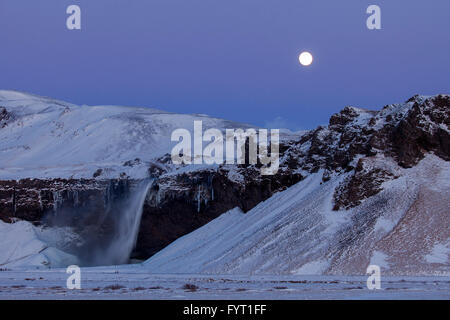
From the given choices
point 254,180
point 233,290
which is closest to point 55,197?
point 254,180

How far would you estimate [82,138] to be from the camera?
130 metres

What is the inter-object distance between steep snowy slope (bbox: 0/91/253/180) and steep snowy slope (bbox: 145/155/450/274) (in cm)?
3843

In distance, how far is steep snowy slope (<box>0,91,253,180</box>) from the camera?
99438 mm

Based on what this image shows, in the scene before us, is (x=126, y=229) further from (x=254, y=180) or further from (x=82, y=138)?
(x=82, y=138)

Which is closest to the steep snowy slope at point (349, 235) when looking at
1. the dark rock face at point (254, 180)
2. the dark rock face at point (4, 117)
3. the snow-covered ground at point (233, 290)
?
the dark rock face at point (254, 180)

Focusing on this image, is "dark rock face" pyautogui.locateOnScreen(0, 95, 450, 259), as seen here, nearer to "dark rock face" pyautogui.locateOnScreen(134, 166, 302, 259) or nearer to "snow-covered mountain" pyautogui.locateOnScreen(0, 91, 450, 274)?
"dark rock face" pyautogui.locateOnScreen(134, 166, 302, 259)

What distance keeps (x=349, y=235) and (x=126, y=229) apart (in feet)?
157

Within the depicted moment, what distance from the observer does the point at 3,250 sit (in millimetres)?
81000

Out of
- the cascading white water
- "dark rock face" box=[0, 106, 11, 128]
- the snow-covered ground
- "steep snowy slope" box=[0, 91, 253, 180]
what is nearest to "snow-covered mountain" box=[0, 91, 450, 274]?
"steep snowy slope" box=[0, 91, 253, 180]

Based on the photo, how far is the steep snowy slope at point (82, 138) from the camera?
9944 cm

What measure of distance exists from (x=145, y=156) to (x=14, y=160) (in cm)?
2894

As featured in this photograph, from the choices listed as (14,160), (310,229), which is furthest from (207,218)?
(14,160)

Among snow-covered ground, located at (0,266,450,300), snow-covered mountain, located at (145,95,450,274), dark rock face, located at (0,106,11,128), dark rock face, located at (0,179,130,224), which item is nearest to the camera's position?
snow-covered ground, located at (0,266,450,300)
